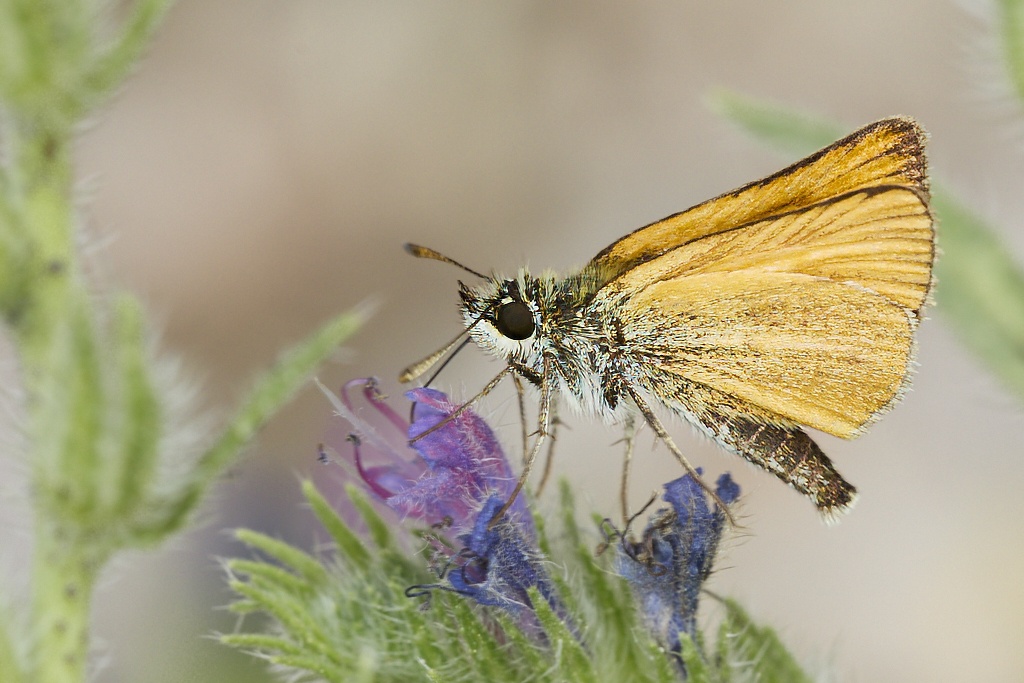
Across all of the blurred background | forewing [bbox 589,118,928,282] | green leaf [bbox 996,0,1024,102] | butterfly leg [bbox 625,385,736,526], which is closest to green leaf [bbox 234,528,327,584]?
butterfly leg [bbox 625,385,736,526]

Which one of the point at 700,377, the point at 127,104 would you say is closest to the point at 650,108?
the point at 127,104

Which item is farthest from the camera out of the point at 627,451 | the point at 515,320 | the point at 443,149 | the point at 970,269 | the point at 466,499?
the point at 443,149

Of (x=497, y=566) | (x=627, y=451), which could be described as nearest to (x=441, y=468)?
(x=497, y=566)

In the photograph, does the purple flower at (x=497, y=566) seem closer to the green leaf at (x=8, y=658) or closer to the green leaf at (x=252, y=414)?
the green leaf at (x=252, y=414)

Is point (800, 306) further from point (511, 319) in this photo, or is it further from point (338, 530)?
point (338, 530)

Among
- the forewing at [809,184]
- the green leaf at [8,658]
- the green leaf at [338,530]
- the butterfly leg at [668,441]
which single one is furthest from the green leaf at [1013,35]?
the green leaf at [8,658]

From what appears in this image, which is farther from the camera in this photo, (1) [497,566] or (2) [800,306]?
(2) [800,306]

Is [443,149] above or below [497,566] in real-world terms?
above
